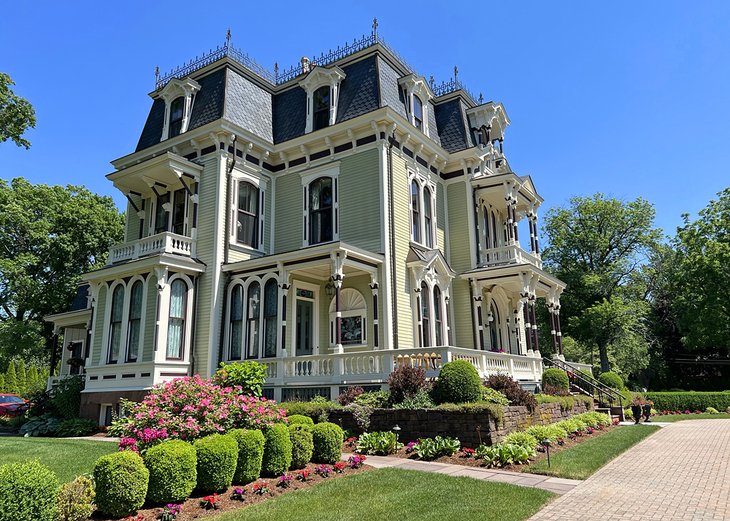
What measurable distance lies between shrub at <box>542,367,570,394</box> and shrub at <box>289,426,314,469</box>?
1142 cm

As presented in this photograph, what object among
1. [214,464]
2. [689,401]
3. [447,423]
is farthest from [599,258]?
[214,464]

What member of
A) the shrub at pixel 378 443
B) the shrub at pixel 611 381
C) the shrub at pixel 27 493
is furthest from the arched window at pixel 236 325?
the shrub at pixel 611 381

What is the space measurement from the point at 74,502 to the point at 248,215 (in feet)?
47.5

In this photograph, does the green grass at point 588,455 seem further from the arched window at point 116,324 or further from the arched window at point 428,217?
the arched window at point 116,324

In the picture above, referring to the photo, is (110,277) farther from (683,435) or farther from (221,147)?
(683,435)

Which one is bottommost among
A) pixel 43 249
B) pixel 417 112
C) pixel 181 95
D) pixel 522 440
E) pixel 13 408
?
pixel 522 440

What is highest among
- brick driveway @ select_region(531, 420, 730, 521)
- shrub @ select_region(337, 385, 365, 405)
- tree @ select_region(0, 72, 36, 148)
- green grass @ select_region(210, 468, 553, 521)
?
tree @ select_region(0, 72, 36, 148)

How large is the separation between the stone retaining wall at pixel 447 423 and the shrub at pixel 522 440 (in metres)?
0.23

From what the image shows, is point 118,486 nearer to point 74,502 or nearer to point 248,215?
point 74,502

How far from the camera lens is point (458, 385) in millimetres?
12758

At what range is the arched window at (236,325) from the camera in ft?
60.9

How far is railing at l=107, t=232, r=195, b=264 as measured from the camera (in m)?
18.5

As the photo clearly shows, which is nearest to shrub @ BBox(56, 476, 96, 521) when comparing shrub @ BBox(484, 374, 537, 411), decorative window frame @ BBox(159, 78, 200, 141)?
shrub @ BBox(484, 374, 537, 411)

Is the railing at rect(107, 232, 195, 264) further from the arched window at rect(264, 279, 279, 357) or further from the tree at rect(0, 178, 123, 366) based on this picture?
the tree at rect(0, 178, 123, 366)
